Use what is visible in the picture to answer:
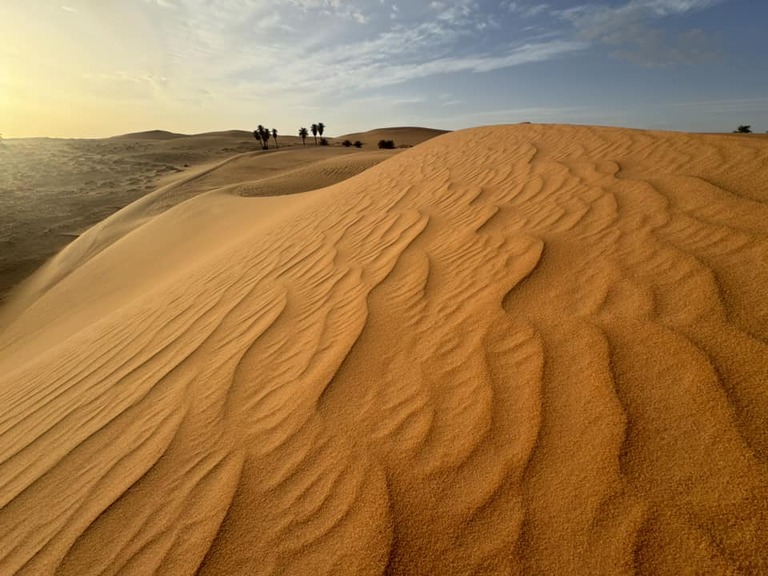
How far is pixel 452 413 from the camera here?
4.71 feet

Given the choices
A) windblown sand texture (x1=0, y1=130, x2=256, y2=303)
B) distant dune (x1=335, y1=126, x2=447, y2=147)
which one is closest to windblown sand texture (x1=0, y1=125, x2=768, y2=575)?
windblown sand texture (x1=0, y1=130, x2=256, y2=303)

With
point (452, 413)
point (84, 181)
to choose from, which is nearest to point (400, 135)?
point (84, 181)

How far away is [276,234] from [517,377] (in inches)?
168

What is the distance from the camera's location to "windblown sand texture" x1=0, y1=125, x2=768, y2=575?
3.38 feet

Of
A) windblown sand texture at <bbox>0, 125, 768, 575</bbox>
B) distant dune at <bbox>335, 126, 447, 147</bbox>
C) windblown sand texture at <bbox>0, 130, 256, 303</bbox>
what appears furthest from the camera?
distant dune at <bbox>335, 126, 447, 147</bbox>

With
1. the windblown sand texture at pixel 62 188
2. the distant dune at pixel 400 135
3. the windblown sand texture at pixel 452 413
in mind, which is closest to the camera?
the windblown sand texture at pixel 452 413

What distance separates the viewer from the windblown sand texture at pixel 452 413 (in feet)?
3.38

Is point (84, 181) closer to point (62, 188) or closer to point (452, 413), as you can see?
point (62, 188)

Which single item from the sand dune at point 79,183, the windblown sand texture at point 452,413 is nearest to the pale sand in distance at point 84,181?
the sand dune at point 79,183

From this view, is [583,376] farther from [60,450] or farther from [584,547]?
[60,450]

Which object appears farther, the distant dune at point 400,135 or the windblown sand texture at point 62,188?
the distant dune at point 400,135

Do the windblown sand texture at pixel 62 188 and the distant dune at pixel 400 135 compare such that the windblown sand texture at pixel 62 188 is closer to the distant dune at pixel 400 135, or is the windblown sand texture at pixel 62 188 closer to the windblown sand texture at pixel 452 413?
the windblown sand texture at pixel 452 413

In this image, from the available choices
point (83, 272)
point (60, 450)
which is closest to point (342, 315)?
point (60, 450)

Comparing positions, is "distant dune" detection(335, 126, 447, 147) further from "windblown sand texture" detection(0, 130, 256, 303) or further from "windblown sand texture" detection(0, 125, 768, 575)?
"windblown sand texture" detection(0, 125, 768, 575)
